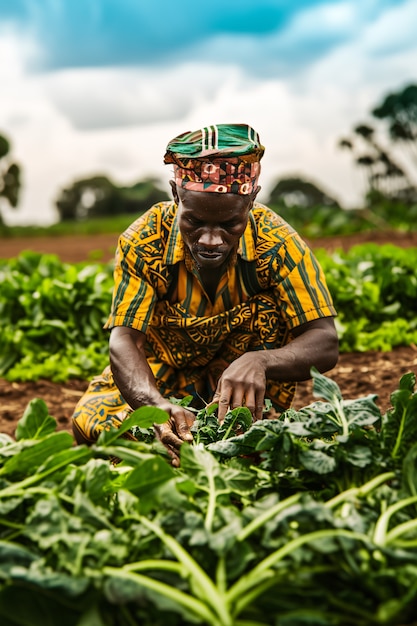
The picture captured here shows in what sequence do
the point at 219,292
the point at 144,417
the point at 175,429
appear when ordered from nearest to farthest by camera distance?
the point at 144,417
the point at 175,429
the point at 219,292

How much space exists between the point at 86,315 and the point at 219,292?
3.27 meters

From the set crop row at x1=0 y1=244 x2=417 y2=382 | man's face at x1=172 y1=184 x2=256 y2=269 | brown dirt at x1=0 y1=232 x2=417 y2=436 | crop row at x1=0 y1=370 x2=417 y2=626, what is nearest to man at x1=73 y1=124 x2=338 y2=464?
man's face at x1=172 y1=184 x2=256 y2=269

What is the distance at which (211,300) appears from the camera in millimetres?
3014

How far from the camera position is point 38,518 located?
57.2 inches

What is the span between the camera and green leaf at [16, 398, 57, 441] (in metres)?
1.75

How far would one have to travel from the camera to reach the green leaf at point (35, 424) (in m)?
1.75

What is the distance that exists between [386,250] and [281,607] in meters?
6.69

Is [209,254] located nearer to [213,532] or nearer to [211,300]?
[211,300]

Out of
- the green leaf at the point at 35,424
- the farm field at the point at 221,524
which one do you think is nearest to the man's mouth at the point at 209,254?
the farm field at the point at 221,524

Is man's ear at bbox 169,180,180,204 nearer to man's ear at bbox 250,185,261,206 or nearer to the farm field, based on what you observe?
man's ear at bbox 250,185,261,206

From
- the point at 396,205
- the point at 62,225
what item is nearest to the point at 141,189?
the point at 62,225

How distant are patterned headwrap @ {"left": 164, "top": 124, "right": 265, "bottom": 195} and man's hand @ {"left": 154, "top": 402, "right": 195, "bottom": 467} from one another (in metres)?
0.70

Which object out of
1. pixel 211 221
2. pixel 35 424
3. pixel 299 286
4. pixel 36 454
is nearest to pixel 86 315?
pixel 299 286

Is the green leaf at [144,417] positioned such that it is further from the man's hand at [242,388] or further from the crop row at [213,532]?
the man's hand at [242,388]
